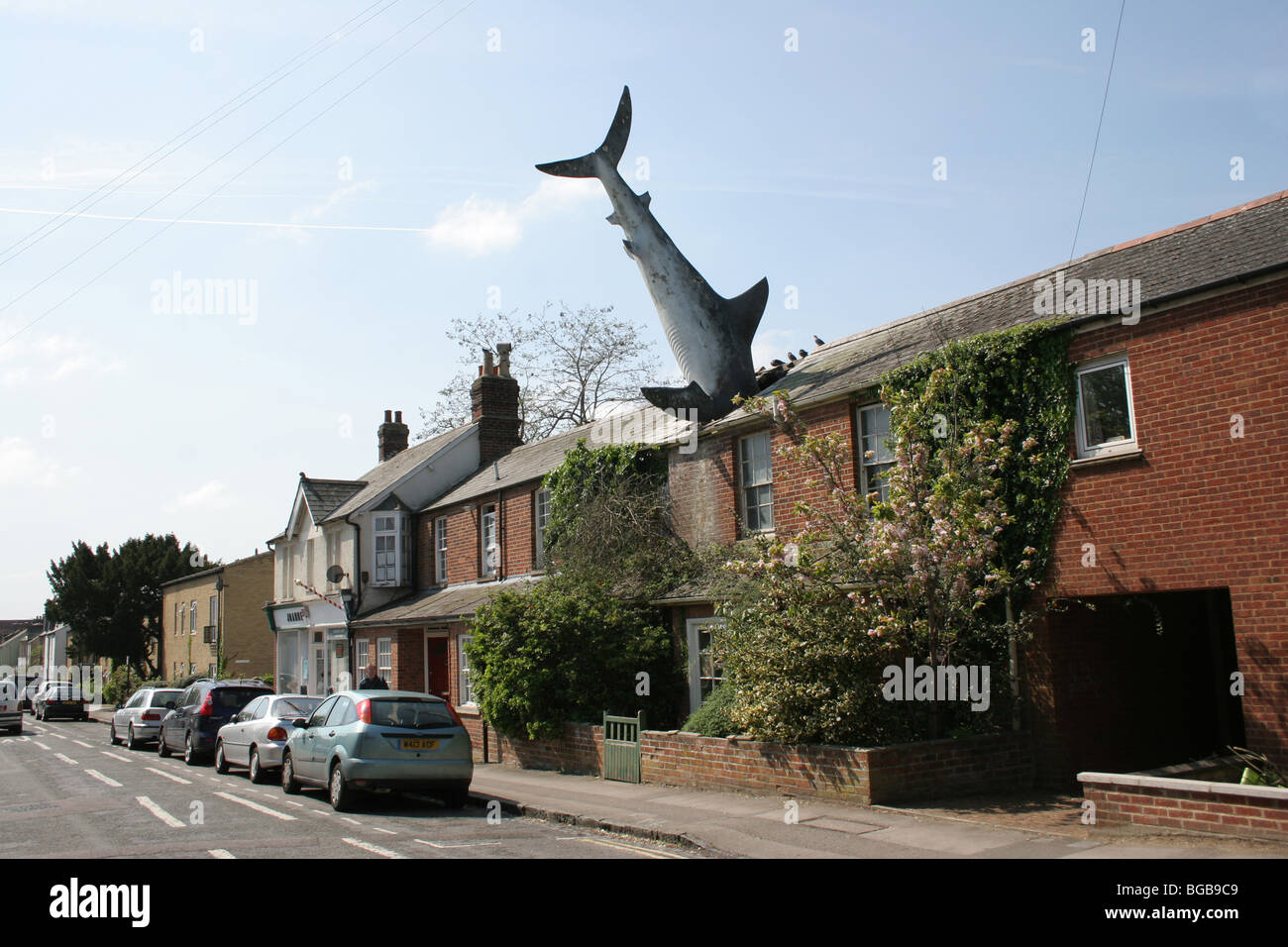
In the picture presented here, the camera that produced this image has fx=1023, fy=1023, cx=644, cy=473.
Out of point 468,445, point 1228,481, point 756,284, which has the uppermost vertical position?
point 756,284

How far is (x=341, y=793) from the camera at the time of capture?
12.8m

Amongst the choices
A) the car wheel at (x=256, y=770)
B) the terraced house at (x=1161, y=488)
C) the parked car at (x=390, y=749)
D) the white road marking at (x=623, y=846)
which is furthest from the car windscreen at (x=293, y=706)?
the terraced house at (x=1161, y=488)

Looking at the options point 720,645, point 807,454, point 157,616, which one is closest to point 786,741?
point 720,645

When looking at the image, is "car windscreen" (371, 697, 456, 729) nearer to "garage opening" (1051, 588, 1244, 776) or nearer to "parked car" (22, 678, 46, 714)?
"garage opening" (1051, 588, 1244, 776)

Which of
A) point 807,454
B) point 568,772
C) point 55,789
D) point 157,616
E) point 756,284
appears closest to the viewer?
point 807,454

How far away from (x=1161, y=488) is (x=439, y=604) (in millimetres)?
17364

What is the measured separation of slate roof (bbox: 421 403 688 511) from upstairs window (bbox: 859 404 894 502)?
453 cm

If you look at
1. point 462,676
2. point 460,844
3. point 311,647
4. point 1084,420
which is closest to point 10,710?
point 311,647

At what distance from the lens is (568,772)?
1675 centimetres

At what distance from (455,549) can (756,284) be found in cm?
1073

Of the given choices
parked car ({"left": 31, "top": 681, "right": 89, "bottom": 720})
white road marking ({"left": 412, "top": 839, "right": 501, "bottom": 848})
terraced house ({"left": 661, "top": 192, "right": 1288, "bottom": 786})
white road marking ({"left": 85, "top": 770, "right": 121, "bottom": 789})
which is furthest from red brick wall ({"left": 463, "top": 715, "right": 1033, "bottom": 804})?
parked car ({"left": 31, "top": 681, "right": 89, "bottom": 720})

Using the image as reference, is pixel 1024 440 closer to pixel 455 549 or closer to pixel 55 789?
pixel 55 789

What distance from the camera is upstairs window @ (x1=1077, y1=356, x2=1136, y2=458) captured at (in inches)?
463
